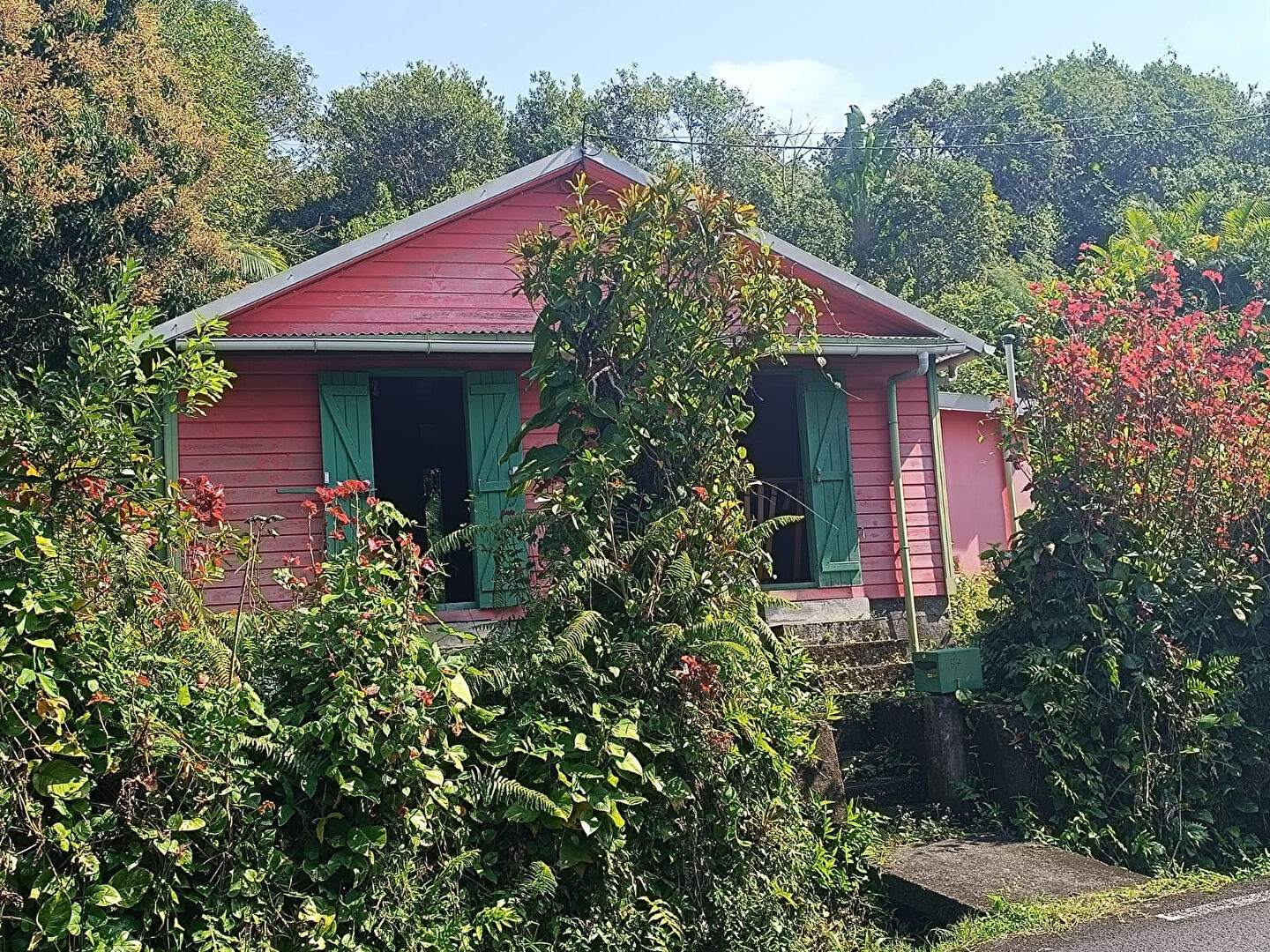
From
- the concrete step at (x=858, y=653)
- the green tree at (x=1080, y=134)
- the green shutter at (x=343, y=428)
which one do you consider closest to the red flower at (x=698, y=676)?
the concrete step at (x=858, y=653)

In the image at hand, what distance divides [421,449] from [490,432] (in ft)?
18.2

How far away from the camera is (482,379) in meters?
9.73

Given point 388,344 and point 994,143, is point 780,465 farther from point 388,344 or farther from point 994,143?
point 994,143

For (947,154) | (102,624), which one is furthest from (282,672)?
(947,154)

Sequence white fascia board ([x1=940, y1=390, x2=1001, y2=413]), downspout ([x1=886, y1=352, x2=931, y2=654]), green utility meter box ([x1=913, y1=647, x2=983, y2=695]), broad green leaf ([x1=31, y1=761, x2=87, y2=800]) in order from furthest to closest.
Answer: white fascia board ([x1=940, y1=390, x2=1001, y2=413]) → downspout ([x1=886, y1=352, x2=931, y2=654]) → green utility meter box ([x1=913, y1=647, x2=983, y2=695]) → broad green leaf ([x1=31, y1=761, x2=87, y2=800])

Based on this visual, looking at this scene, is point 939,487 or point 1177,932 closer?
point 1177,932

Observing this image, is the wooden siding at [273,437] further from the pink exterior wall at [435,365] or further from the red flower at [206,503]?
the red flower at [206,503]

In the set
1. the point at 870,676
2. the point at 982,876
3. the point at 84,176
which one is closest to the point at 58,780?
the point at 982,876

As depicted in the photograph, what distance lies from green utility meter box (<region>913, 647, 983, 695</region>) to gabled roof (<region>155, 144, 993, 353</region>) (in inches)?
132

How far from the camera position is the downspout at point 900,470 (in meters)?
10.2

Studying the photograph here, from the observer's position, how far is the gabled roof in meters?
9.29

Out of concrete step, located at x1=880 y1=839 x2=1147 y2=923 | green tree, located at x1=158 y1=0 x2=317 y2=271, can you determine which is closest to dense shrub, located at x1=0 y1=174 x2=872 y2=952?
concrete step, located at x1=880 y1=839 x2=1147 y2=923

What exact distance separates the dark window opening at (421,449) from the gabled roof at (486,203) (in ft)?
10.3

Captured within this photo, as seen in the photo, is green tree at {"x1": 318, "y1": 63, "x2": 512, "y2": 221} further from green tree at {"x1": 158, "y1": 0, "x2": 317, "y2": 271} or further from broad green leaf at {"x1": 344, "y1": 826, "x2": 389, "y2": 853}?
broad green leaf at {"x1": 344, "y1": 826, "x2": 389, "y2": 853}
